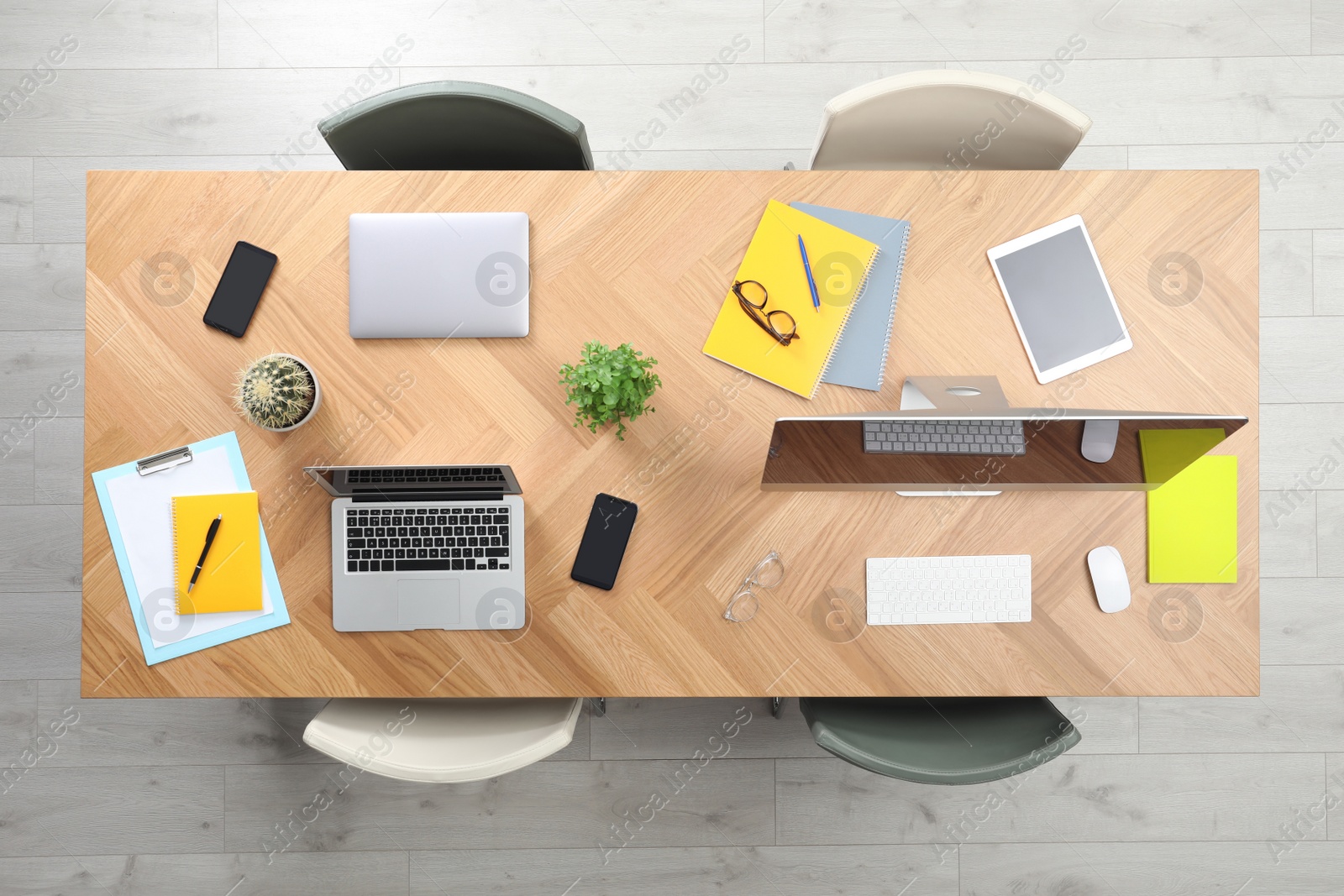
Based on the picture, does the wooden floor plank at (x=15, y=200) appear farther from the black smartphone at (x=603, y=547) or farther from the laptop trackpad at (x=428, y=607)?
the black smartphone at (x=603, y=547)

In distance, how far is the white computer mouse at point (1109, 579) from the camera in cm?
129

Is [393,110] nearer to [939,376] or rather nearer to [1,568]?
[939,376]

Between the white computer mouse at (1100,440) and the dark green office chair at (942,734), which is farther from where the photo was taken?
the dark green office chair at (942,734)

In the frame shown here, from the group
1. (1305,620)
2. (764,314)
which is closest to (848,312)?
(764,314)

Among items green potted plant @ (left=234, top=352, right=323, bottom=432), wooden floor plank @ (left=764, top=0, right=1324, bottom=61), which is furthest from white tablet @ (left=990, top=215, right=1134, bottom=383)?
green potted plant @ (left=234, top=352, right=323, bottom=432)

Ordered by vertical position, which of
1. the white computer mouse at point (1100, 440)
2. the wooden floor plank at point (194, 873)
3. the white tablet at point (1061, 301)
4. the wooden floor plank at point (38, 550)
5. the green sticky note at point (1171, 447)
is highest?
the white tablet at point (1061, 301)

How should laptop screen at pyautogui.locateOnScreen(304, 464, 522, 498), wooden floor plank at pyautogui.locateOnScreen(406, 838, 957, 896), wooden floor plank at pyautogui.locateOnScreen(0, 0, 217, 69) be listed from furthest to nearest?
wooden floor plank at pyautogui.locateOnScreen(0, 0, 217, 69), wooden floor plank at pyautogui.locateOnScreen(406, 838, 957, 896), laptop screen at pyautogui.locateOnScreen(304, 464, 522, 498)

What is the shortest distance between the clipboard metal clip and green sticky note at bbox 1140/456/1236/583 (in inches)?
67.4

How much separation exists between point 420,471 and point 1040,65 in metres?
1.97

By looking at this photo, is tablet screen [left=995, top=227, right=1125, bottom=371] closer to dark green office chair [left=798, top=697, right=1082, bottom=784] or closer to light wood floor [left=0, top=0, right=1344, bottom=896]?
dark green office chair [left=798, top=697, right=1082, bottom=784]

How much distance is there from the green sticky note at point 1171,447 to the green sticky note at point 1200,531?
0.56ft

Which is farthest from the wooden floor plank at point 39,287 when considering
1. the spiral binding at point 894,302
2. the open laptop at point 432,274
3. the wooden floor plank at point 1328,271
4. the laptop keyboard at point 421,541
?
the wooden floor plank at point 1328,271

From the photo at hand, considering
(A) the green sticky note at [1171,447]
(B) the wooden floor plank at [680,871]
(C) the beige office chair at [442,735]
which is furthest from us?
(B) the wooden floor plank at [680,871]

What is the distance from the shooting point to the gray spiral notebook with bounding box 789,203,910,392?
1.32 metres
